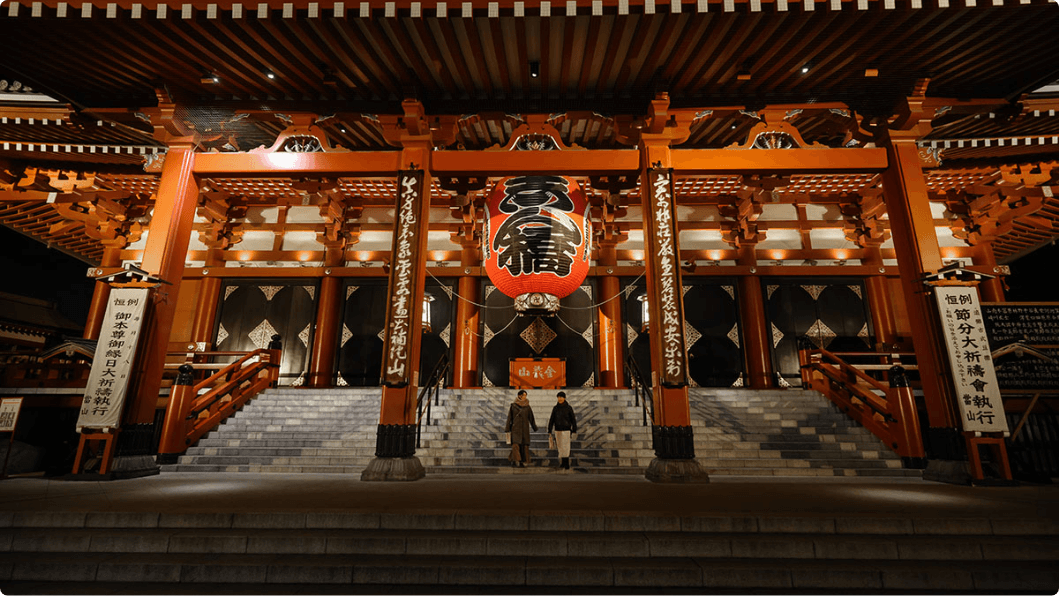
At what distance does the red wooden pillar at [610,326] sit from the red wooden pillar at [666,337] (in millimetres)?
4663

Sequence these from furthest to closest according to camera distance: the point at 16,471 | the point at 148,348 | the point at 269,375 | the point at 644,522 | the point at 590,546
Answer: the point at 269,375
the point at 16,471
the point at 148,348
the point at 644,522
the point at 590,546

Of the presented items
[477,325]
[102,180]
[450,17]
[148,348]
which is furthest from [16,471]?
[450,17]

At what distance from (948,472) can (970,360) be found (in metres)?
1.29

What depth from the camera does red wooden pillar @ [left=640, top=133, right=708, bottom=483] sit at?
5.23 meters

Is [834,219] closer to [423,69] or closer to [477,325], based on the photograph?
[477,325]

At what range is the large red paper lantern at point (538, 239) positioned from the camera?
20.1 feet

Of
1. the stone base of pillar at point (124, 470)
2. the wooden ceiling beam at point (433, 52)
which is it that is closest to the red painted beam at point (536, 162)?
the wooden ceiling beam at point (433, 52)

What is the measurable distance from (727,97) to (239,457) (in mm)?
8278

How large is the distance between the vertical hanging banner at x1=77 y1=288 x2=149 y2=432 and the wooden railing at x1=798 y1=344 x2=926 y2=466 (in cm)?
977

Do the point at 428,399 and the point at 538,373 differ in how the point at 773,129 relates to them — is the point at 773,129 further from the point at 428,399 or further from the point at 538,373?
the point at 538,373

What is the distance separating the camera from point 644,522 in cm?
317

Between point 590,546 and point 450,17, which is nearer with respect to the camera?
point 590,546

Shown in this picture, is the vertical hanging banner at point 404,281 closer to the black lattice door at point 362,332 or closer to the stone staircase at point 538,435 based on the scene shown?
the stone staircase at point 538,435

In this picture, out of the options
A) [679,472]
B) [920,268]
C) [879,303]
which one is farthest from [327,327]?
[879,303]
